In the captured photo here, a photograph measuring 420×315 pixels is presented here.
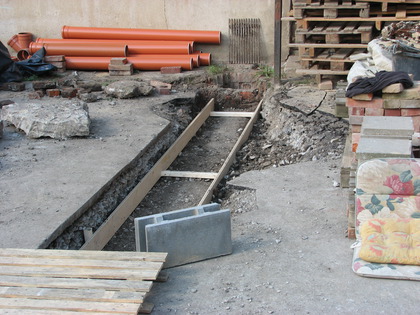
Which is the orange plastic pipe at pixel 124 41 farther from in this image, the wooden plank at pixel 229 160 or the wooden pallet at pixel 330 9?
the wooden pallet at pixel 330 9

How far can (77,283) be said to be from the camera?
467 cm

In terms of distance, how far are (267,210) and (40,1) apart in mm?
10071

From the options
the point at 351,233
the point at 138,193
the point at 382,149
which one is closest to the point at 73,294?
the point at 351,233

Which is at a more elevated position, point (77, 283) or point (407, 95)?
point (407, 95)

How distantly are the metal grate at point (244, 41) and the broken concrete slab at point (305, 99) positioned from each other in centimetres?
258

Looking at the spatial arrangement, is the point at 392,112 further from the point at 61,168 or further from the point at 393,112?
the point at 61,168

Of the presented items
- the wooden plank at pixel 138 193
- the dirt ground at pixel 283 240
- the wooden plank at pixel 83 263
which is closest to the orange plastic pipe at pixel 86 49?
the wooden plank at pixel 138 193

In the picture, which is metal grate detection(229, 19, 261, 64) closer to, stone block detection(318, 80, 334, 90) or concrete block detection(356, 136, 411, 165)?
stone block detection(318, 80, 334, 90)

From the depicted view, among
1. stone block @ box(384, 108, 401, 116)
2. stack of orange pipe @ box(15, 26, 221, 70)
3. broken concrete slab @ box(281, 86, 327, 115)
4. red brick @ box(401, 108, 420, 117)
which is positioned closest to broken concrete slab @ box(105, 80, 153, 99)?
stack of orange pipe @ box(15, 26, 221, 70)

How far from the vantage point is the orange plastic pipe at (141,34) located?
43.8 ft

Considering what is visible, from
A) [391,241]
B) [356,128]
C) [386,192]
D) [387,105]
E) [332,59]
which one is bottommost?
[391,241]

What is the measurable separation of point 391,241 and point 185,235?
72.3 inches

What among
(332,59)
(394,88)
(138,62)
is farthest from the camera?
(138,62)

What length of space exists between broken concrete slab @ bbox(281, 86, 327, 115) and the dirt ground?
0.59 ft
